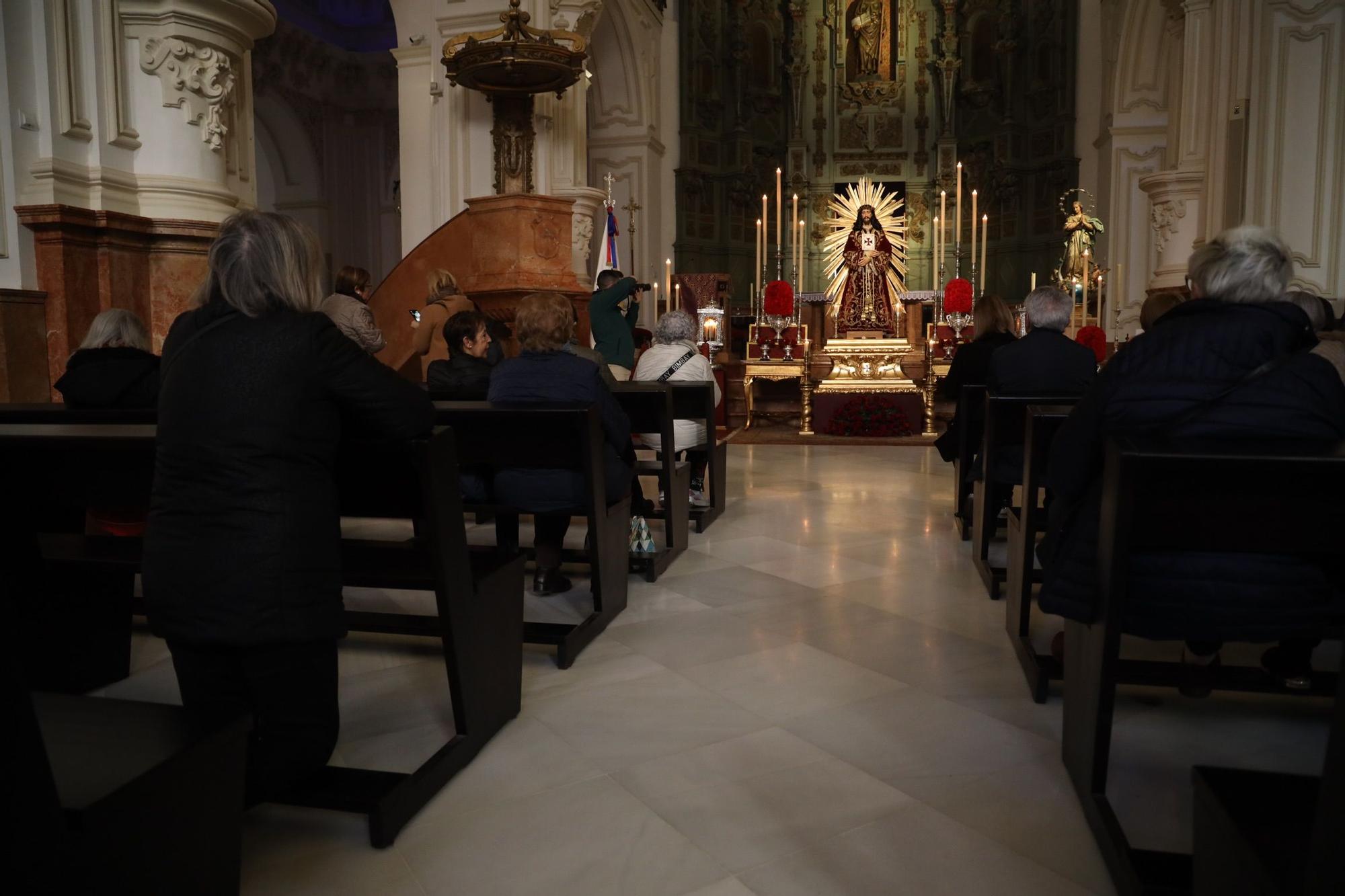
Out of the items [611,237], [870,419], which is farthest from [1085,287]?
[611,237]

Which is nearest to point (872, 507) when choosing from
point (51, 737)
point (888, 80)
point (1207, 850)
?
point (1207, 850)

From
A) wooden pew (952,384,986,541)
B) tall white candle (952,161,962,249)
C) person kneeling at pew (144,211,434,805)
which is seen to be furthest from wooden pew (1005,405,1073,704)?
tall white candle (952,161,962,249)

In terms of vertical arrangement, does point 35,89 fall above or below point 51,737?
above

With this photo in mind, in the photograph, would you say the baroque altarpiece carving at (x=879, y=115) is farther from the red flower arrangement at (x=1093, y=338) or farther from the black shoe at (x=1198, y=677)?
the black shoe at (x=1198, y=677)

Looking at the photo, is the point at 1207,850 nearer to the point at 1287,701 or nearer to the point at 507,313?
the point at 1287,701

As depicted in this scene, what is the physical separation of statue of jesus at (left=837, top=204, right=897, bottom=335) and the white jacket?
6153 millimetres

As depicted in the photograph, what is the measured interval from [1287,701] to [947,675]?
107 cm

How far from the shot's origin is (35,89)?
6.16 meters

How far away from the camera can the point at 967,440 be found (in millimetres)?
5758

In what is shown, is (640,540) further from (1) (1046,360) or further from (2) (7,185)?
(2) (7,185)

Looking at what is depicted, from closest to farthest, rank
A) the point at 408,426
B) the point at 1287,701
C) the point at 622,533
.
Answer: the point at 408,426 → the point at 1287,701 → the point at 622,533

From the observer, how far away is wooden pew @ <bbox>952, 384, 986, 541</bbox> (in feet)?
18.6

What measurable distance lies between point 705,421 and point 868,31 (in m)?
16.3

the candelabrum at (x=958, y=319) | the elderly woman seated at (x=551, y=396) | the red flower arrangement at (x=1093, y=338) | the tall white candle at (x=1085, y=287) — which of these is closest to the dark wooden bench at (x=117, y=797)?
the elderly woman seated at (x=551, y=396)
